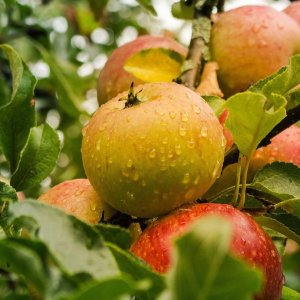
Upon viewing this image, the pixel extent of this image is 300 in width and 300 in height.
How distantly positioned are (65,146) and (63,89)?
1.37 ft

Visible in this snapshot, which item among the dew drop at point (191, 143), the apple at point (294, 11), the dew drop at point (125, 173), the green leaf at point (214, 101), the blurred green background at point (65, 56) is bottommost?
the blurred green background at point (65, 56)

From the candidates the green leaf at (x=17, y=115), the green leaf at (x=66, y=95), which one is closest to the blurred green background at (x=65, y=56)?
the green leaf at (x=66, y=95)

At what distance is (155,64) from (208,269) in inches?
27.7

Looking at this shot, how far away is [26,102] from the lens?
35.3 inches

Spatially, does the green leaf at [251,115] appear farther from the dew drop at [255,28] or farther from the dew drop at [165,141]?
the dew drop at [255,28]

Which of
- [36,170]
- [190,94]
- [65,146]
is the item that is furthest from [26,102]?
[65,146]

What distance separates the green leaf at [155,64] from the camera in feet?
3.43

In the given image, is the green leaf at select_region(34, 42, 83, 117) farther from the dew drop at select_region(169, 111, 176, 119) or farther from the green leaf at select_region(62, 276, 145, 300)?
the green leaf at select_region(62, 276, 145, 300)

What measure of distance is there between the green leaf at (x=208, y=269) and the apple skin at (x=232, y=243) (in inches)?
11.1

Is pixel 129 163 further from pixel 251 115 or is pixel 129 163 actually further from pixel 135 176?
pixel 251 115

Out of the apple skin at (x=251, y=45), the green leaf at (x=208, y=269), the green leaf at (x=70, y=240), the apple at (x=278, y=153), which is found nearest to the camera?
the green leaf at (x=208, y=269)

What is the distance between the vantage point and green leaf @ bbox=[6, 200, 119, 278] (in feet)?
1.63

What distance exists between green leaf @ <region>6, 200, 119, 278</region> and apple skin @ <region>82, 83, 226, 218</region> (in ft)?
0.71

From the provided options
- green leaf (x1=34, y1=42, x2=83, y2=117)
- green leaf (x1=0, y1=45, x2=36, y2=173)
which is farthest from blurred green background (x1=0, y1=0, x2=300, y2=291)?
green leaf (x1=0, y1=45, x2=36, y2=173)
